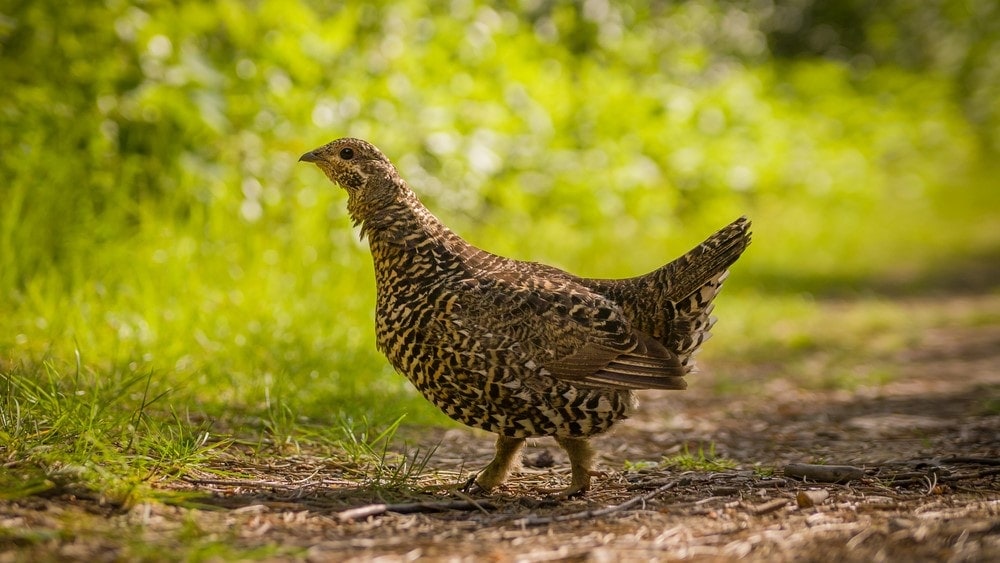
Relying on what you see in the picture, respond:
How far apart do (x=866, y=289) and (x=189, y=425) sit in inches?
339

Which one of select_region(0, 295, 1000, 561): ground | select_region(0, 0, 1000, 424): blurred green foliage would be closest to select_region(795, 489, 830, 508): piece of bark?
select_region(0, 295, 1000, 561): ground

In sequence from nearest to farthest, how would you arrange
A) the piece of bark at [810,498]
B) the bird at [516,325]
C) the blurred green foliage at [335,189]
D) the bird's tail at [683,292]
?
the piece of bark at [810,498] → the bird at [516,325] → the bird's tail at [683,292] → the blurred green foliage at [335,189]

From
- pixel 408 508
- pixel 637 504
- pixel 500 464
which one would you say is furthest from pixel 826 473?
pixel 408 508

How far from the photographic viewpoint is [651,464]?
15.2ft

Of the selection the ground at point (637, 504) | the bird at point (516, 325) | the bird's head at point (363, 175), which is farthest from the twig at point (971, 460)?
the bird's head at point (363, 175)

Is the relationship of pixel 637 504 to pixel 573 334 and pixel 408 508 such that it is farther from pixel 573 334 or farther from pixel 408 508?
pixel 408 508

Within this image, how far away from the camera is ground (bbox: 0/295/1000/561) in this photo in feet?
10.1

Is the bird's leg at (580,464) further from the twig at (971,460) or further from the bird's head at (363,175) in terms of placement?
the twig at (971,460)

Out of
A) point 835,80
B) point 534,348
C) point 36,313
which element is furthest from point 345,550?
point 835,80

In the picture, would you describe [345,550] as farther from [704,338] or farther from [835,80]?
[835,80]

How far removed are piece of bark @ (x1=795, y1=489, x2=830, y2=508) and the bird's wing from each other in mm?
619

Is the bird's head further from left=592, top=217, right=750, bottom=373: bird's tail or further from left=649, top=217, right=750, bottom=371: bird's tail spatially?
left=649, top=217, right=750, bottom=371: bird's tail

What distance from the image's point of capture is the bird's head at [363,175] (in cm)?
443

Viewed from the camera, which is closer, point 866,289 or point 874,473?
point 874,473
